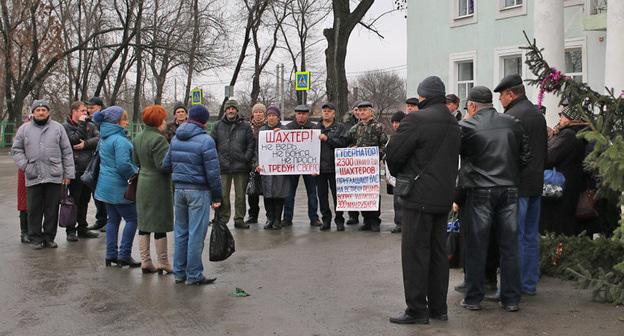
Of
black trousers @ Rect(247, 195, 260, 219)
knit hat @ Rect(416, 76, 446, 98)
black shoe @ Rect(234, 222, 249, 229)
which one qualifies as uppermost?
knit hat @ Rect(416, 76, 446, 98)

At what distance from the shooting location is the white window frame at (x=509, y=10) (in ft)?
77.9

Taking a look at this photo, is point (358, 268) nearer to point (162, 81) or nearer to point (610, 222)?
point (610, 222)

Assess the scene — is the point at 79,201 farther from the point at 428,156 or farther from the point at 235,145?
the point at 428,156

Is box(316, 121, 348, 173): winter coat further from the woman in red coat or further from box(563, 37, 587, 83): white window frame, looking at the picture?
box(563, 37, 587, 83): white window frame

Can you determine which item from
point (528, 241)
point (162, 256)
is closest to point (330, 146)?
point (162, 256)

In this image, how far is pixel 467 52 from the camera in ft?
85.1

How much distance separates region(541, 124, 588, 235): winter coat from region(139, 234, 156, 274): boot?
14.2 ft

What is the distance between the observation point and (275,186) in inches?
477

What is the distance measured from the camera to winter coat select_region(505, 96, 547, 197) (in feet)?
23.2

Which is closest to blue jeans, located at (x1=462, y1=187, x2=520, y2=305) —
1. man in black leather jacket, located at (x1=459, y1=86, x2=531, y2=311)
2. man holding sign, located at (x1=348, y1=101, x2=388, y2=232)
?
man in black leather jacket, located at (x1=459, y1=86, x2=531, y2=311)

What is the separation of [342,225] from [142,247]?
4.12 m

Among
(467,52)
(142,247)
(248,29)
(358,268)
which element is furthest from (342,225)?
(248,29)

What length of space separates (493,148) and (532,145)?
0.60 meters

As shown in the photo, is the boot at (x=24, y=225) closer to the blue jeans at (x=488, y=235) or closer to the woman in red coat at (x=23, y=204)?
the woman in red coat at (x=23, y=204)
